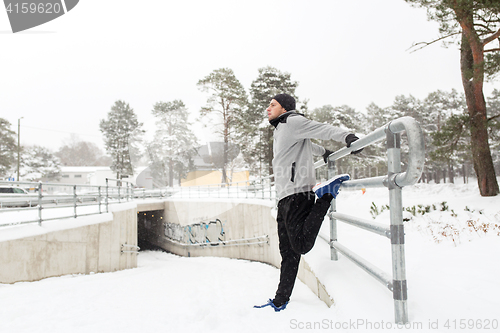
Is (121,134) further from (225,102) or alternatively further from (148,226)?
(148,226)

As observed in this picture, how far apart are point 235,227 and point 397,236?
Result: 10.2 m

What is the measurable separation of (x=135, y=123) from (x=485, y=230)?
138 ft

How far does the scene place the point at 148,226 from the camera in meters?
22.6

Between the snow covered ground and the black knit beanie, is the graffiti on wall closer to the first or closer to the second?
the snow covered ground

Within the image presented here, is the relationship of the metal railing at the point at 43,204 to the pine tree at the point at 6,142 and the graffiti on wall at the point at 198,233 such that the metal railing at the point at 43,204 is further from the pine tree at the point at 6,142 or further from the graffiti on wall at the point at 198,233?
the pine tree at the point at 6,142

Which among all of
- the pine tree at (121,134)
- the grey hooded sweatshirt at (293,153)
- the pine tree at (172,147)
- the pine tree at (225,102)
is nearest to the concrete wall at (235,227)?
the grey hooded sweatshirt at (293,153)

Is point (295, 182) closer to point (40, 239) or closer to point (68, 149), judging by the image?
point (40, 239)

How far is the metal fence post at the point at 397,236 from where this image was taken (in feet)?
5.00

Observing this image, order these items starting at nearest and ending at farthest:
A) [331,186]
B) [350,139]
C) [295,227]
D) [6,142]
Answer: [350,139] → [331,186] → [295,227] → [6,142]

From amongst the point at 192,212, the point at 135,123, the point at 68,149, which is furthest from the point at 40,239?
the point at 68,149

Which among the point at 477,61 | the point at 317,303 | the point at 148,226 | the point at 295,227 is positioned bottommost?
the point at 148,226

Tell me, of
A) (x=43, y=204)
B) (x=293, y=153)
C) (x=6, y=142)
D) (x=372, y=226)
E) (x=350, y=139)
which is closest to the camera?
(x=372, y=226)

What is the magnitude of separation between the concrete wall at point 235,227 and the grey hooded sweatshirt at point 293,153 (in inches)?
33.8

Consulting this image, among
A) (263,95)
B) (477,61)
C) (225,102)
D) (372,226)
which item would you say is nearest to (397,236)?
(372,226)
